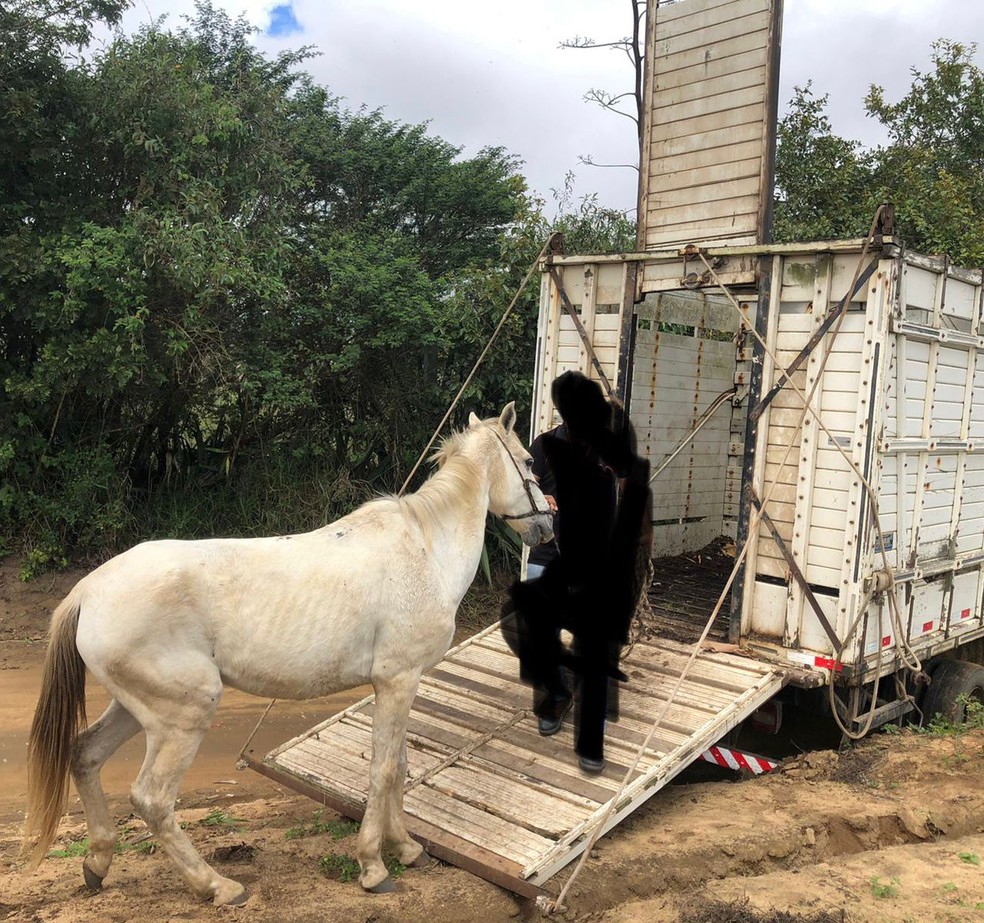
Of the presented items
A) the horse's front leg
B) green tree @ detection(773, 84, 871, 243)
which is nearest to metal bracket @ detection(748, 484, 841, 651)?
the horse's front leg

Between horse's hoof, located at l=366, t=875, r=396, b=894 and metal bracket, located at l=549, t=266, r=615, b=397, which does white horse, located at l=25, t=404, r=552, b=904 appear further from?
metal bracket, located at l=549, t=266, r=615, b=397

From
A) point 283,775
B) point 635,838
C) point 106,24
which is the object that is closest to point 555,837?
point 635,838

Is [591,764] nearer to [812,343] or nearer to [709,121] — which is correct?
[812,343]

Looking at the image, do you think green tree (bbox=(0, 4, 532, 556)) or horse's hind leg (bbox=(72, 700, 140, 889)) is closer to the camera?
horse's hind leg (bbox=(72, 700, 140, 889))

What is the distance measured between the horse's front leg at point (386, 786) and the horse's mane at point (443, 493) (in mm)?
707

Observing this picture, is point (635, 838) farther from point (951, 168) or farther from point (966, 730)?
point (951, 168)

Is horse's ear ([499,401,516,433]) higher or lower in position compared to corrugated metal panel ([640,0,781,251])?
lower

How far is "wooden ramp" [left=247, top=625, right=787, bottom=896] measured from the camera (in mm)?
3781

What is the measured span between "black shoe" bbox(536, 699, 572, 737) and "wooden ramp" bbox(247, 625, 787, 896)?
40mm

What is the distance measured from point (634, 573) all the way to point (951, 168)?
442 inches

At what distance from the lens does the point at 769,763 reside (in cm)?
515

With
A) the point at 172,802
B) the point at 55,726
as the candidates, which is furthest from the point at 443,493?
the point at 55,726

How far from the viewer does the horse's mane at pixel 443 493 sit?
395 centimetres

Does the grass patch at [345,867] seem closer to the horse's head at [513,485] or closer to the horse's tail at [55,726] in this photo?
the horse's tail at [55,726]
